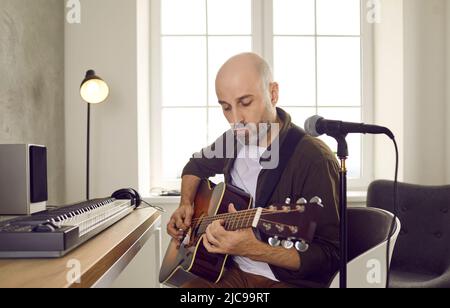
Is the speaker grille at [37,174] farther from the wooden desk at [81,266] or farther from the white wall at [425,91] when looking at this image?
the white wall at [425,91]

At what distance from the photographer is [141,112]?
7.60 feet

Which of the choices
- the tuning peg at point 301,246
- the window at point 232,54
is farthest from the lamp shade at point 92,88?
the tuning peg at point 301,246

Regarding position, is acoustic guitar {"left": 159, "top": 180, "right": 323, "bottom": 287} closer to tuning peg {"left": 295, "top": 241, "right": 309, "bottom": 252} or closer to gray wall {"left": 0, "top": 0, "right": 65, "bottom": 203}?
tuning peg {"left": 295, "top": 241, "right": 309, "bottom": 252}

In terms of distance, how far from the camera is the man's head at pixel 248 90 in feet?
4.14

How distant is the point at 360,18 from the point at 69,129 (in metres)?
1.94

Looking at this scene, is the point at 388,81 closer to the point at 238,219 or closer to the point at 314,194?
the point at 314,194

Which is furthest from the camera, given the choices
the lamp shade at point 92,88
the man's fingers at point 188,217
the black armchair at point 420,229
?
the lamp shade at point 92,88

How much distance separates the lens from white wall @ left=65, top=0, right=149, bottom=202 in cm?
223

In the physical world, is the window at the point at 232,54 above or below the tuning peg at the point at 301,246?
above

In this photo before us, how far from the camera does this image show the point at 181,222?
1.39m

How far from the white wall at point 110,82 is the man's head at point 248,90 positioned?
3.53 feet

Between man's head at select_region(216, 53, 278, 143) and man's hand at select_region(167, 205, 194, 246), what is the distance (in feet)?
1.14

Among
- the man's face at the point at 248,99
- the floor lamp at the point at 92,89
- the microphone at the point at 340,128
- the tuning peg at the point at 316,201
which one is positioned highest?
the floor lamp at the point at 92,89

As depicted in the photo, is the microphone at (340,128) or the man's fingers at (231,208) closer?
the microphone at (340,128)
